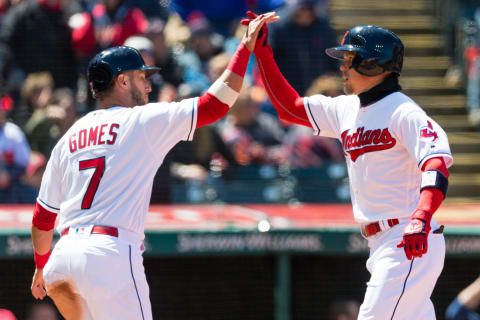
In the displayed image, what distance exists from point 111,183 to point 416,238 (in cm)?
124

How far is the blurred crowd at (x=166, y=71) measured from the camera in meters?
7.21

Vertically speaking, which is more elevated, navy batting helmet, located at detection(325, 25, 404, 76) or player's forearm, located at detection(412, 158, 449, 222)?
navy batting helmet, located at detection(325, 25, 404, 76)

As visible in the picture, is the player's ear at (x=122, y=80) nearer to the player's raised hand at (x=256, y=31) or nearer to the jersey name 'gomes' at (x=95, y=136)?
the jersey name 'gomes' at (x=95, y=136)

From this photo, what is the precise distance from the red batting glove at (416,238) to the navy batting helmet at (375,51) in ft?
2.59

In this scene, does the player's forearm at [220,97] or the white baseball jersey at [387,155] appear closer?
the white baseball jersey at [387,155]

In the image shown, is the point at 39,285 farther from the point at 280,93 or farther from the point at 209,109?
the point at 280,93

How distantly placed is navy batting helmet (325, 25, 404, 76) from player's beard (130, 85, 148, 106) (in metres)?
0.90

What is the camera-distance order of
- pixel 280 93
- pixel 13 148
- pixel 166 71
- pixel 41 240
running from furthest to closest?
pixel 166 71
pixel 13 148
pixel 280 93
pixel 41 240

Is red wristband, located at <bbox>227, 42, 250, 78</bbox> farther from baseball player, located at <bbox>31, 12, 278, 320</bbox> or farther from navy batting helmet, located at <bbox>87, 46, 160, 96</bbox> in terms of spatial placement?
navy batting helmet, located at <bbox>87, 46, 160, 96</bbox>

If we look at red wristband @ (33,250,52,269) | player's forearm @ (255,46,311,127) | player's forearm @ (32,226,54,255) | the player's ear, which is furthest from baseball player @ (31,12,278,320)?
player's forearm @ (255,46,311,127)

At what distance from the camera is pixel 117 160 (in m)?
3.76

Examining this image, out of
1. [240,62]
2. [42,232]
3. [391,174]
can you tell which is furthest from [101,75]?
[391,174]

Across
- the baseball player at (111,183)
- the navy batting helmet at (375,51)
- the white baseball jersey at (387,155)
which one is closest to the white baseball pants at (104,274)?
the baseball player at (111,183)

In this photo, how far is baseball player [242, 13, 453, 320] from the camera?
12.0 feet
